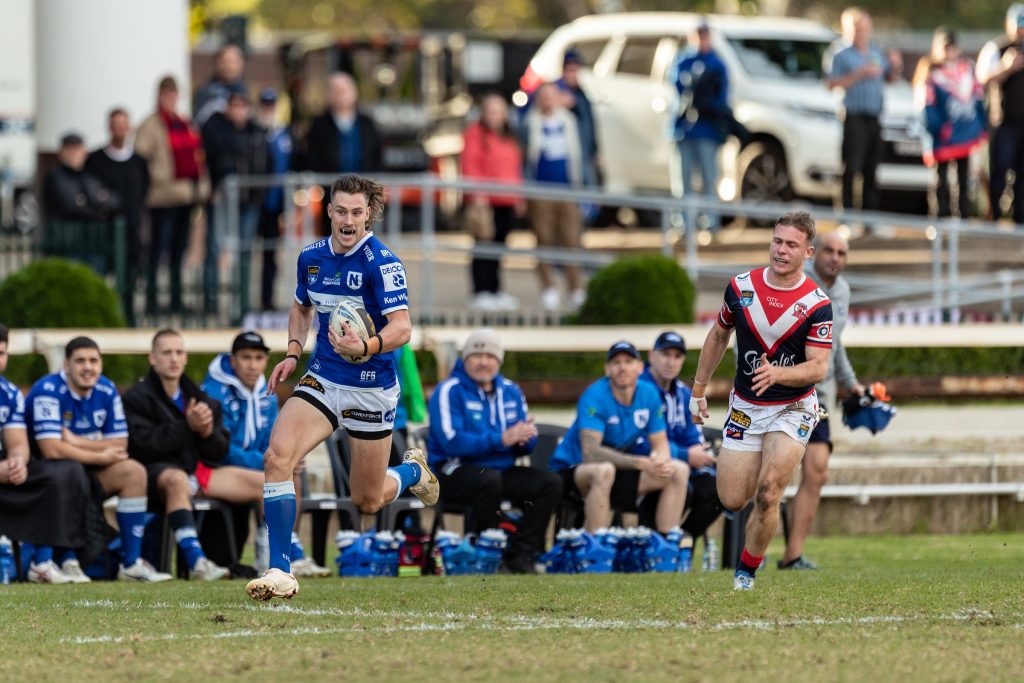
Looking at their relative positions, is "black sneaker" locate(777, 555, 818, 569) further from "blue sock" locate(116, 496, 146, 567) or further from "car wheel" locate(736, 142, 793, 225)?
"car wheel" locate(736, 142, 793, 225)

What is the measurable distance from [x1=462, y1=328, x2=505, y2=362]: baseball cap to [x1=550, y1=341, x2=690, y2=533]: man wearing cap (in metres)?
0.65

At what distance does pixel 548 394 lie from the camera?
1752 cm

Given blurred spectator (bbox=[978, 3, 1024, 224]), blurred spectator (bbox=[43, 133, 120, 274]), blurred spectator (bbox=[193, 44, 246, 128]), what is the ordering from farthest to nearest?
blurred spectator (bbox=[978, 3, 1024, 224])
blurred spectator (bbox=[193, 44, 246, 128])
blurred spectator (bbox=[43, 133, 120, 274])

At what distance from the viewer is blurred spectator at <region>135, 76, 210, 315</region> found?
1902 cm

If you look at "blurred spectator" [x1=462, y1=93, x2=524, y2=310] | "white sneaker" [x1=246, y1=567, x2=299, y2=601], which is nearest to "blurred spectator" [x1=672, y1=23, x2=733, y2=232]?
"blurred spectator" [x1=462, y1=93, x2=524, y2=310]

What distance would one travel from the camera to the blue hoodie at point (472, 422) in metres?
13.5

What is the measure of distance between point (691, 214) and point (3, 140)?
6.59m

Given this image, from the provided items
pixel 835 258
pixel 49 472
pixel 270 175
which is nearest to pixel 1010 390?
pixel 835 258

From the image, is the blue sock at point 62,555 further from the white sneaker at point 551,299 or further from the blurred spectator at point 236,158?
the white sneaker at point 551,299

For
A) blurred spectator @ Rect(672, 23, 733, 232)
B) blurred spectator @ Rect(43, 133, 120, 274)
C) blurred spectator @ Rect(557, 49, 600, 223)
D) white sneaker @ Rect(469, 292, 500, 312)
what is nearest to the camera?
blurred spectator @ Rect(43, 133, 120, 274)

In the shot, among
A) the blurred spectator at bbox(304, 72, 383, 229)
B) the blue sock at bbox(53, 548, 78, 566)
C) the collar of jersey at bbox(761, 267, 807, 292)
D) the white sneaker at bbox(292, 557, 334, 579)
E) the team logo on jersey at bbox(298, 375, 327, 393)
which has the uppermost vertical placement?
the blurred spectator at bbox(304, 72, 383, 229)

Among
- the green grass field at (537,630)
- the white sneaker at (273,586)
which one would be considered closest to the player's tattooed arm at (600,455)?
the green grass field at (537,630)

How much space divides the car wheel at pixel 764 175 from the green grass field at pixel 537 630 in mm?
11282

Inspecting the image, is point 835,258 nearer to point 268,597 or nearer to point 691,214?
point 268,597
